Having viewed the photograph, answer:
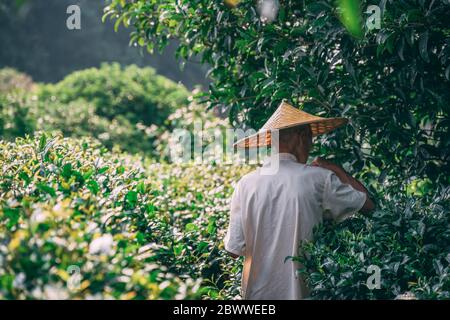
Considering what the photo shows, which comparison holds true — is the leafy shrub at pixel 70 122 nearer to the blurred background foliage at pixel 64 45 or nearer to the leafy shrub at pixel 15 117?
the leafy shrub at pixel 15 117

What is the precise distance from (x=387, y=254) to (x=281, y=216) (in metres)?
0.56

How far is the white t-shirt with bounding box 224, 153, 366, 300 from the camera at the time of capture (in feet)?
10.7

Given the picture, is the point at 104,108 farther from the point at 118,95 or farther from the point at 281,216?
the point at 281,216

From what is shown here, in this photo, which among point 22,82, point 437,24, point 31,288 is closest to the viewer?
point 31,288

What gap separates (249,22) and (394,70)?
1.07 metres

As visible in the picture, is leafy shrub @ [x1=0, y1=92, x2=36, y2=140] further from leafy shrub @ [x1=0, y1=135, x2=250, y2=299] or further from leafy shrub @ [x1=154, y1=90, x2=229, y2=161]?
leafy shrub @ [x1=0, y1=135, x2=250, y2=299]

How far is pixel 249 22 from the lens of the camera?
462 cm

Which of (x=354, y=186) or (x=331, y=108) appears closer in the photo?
(x=354, y=186)


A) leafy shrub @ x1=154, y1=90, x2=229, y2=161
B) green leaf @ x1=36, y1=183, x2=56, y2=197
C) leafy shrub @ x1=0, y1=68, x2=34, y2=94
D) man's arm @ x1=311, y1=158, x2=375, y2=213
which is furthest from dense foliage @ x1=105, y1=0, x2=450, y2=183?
leafy shrub @ x1=0, y1=68, x2=34, y2=94

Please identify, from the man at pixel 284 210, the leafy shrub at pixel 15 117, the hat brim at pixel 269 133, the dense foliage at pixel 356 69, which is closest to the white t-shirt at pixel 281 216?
the man at pixel 284 210

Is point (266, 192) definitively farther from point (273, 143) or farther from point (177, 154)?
point (177, 154)

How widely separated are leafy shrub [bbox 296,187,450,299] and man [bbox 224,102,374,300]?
10 centimetres

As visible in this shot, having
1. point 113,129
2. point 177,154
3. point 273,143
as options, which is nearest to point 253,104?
point 273,143

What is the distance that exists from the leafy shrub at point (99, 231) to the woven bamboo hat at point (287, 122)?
0.72 metres
